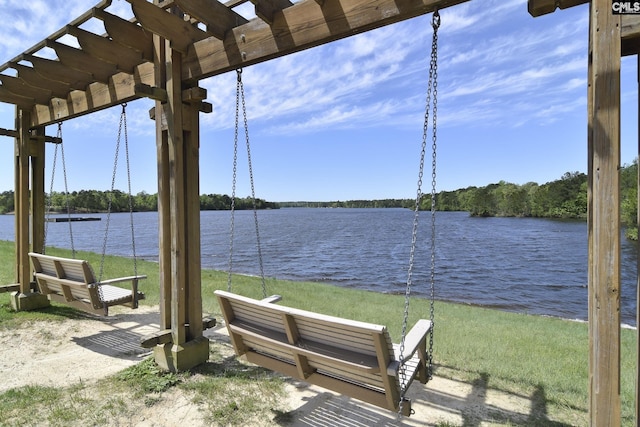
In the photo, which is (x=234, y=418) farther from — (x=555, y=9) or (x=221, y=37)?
(x=555, y=9)

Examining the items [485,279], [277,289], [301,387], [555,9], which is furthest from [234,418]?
[485,279]

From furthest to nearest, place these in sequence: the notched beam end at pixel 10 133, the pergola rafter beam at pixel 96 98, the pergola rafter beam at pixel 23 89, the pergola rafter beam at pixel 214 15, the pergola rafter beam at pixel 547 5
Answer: the notched beam end at pixel 10 133 < the pergola rafter beam at pixel 23 89 < the pergola rafter beam at pixel 96 98 < the pergola rafter beam at pixel 214 15 < the pergola rafter beam at pixel 547 5

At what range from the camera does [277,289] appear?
10445 millimetres

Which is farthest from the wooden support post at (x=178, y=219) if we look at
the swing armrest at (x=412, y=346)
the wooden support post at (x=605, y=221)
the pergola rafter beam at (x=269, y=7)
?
the wooden support post at (x=605, y=221)

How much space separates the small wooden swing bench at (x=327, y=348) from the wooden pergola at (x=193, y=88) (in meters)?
1.10

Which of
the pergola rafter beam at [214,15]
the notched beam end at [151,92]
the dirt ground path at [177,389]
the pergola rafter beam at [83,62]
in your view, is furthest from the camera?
the pergola rafter beam at [83,62]

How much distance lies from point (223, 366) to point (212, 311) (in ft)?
8.50

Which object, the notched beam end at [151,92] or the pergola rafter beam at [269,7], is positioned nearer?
the pergola rafter beam at [269,7]

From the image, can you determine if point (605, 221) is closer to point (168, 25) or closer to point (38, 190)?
point (168, 25)

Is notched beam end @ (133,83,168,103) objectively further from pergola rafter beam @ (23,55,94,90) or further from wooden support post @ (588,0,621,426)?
wooden support post @ (588,0,621,426)

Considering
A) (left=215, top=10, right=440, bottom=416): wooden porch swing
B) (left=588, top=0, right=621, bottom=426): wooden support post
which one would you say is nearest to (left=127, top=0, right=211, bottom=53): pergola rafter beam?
(left=215, top=10, right=440, bottom=416): wooden porch swing

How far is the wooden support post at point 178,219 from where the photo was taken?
3.84 metres

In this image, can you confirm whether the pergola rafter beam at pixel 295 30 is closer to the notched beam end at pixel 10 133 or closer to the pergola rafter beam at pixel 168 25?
the pergola rafter beam at pixel 168 25

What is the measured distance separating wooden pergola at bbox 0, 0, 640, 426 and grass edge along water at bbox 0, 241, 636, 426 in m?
1.47
